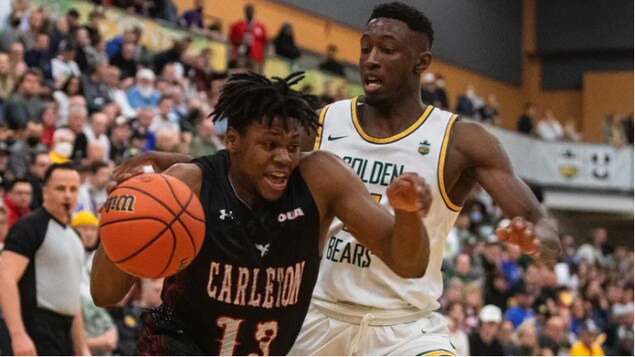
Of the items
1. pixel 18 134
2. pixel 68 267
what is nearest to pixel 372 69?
pixel 68 267

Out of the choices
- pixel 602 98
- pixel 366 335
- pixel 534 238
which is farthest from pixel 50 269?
pixel 602 98

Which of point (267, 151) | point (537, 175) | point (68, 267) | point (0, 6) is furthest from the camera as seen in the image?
Answer: point (537, 175)

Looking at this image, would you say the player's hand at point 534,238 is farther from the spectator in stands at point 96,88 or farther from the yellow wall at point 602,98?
the yellow wall at point 602,98

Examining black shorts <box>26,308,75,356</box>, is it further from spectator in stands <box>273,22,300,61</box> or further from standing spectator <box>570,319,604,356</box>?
spectator in stands <box>273,22,300,61</box>

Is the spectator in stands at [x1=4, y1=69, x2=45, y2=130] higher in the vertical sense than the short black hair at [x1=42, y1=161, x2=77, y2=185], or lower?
higher

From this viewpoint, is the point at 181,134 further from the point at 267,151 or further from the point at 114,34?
the point at 267,151

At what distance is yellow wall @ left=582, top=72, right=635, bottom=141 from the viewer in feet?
A: 102

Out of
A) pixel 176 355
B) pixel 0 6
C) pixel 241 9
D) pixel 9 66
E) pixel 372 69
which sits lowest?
pixel 176 355

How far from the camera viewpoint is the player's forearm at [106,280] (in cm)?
409

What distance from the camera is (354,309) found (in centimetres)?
497

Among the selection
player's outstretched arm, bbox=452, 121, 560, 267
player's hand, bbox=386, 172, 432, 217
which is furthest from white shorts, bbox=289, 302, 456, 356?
player's hand, bbox=386, 172, 432, 217

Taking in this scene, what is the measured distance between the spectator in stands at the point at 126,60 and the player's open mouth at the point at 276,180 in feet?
31.8

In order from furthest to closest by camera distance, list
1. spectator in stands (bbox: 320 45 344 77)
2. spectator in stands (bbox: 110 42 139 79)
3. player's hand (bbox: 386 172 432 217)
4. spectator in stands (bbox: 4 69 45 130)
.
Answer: spectator in stands (bbox: 320 45 344 77), spectator in stands (bbox: 110 42 139 79), spectator in stands (bbox: 4 69 45 130), player's hand (bbox: 386 172 432 217)

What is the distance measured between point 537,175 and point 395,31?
75.1ft
